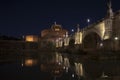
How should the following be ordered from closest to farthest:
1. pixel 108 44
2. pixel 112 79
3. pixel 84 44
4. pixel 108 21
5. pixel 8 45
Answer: pixel 112 79, pixel 108 44, pixel 108 21, pixel 84 44, pixel 8 45

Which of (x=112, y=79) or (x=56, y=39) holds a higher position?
(x=56, y=39)

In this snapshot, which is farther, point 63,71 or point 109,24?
point 109,24

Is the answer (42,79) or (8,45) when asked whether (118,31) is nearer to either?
(42,79)

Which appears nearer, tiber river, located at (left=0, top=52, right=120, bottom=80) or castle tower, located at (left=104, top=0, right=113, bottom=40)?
tiber river, located at (left=0, top=52, right=120, bottom=80)

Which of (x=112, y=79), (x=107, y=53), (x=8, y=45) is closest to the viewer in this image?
(x=112, y=79)

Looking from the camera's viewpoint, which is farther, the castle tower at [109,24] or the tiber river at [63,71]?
the castle tower at [109,24]

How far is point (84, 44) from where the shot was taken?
2889 inches

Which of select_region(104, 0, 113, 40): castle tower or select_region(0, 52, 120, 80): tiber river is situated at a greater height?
select_region(104, 0, 113, 40): castle tower

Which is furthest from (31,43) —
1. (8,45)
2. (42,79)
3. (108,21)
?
(42,79)

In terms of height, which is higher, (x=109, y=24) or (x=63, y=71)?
(x=109, y=24)

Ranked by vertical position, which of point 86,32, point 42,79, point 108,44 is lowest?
point 42,79

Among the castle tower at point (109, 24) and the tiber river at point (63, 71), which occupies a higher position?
the castle tower at point (109, 24)

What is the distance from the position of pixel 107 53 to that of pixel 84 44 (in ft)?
117

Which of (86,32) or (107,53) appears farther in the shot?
(86,32)
